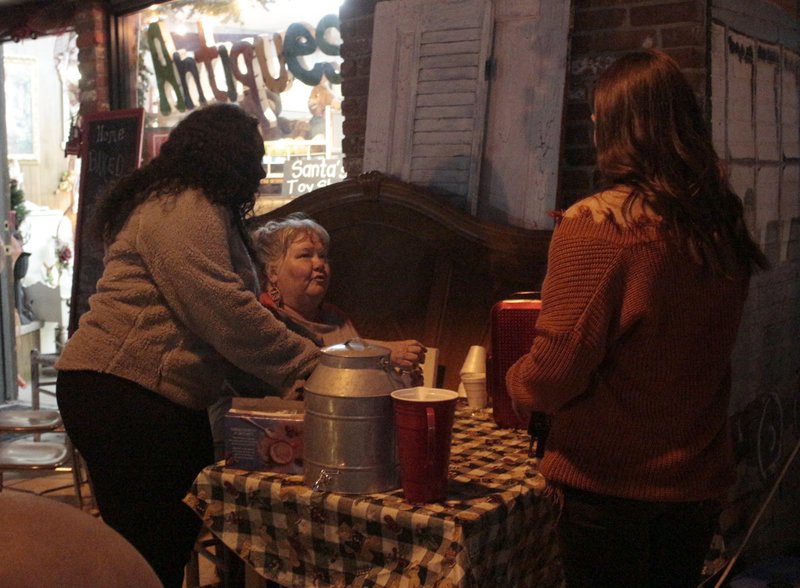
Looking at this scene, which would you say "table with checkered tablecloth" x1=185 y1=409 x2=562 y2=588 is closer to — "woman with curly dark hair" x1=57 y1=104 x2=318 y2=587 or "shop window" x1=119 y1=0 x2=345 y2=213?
"woman with curly dark hair" x1=57 y1=104 x2=318 y2=587

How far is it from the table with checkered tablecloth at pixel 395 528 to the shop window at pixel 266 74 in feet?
8.56

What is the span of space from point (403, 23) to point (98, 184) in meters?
2.54

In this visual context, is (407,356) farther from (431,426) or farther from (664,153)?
(664,153)

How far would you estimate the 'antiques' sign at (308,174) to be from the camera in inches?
181

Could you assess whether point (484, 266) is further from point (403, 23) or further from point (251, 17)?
point (251, 17)

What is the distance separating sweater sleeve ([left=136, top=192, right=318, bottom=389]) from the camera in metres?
2.15

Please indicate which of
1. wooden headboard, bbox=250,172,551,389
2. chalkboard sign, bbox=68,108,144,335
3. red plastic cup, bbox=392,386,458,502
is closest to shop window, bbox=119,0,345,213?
chalkboard sign, bbox=68,108,144,335

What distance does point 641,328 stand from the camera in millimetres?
1555

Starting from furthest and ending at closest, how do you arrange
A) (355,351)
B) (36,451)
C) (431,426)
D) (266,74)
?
1. (266,74)
2. (36,451)
3. (355,351)
4. (431,426)

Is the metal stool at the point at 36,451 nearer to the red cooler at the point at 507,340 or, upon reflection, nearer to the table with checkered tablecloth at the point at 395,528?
the table with checkered tablecloth at the point at 395,528

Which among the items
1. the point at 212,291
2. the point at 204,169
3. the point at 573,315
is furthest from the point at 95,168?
the point at 573,315

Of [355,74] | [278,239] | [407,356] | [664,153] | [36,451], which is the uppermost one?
[355,74]

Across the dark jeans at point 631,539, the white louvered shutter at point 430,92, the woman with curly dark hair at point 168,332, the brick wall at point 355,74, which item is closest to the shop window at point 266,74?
Result: the brick wall at point 355,74

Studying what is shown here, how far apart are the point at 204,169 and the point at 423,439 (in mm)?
910
